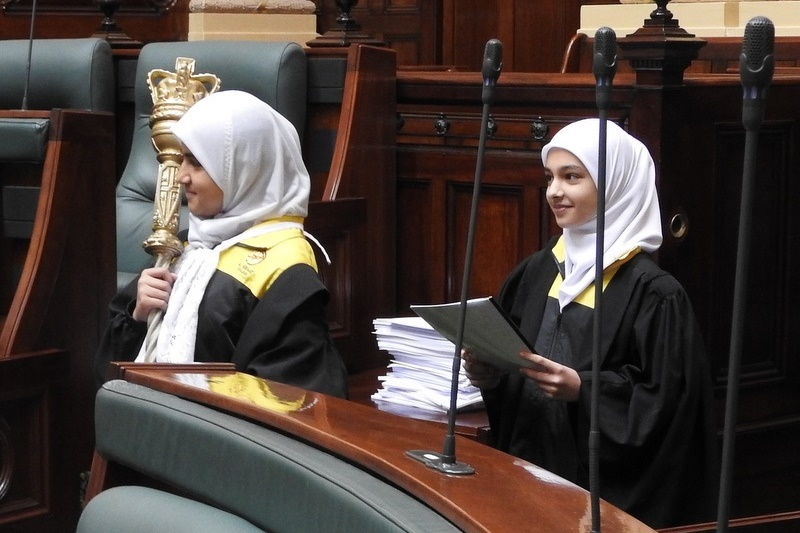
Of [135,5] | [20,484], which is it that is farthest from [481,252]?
[135,5]

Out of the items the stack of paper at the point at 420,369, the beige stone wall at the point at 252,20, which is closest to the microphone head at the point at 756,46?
the stack of paper at the point at 420,369

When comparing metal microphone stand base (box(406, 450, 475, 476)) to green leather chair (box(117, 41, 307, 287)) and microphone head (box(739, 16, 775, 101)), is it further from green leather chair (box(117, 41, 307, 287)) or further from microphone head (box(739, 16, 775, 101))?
green leather chair (box(117, 41, 307, 287))

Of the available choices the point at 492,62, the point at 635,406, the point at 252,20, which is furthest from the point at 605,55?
the point at 252,20

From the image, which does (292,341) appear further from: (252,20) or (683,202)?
(252,20)

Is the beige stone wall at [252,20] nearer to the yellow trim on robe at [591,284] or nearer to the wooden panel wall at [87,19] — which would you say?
the wooden panel wall at [87,19]

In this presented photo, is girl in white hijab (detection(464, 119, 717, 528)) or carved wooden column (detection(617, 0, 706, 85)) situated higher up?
carved wooden column (detection(617, 0, 706, 85))

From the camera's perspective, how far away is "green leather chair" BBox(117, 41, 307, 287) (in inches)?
149

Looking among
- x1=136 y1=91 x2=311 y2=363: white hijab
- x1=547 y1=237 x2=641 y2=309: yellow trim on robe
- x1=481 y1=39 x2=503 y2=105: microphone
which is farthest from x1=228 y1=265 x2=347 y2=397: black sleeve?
x1=481 y1=39 x2=503 y2=105: microphone

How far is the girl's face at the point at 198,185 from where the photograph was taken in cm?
272

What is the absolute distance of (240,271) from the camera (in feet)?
8.89

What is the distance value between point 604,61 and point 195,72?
2747 millimetres

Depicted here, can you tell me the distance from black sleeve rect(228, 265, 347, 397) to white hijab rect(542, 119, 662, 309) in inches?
19.1

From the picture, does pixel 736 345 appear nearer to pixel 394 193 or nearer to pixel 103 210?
pixel 103 210

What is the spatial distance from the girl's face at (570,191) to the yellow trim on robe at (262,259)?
53cm
